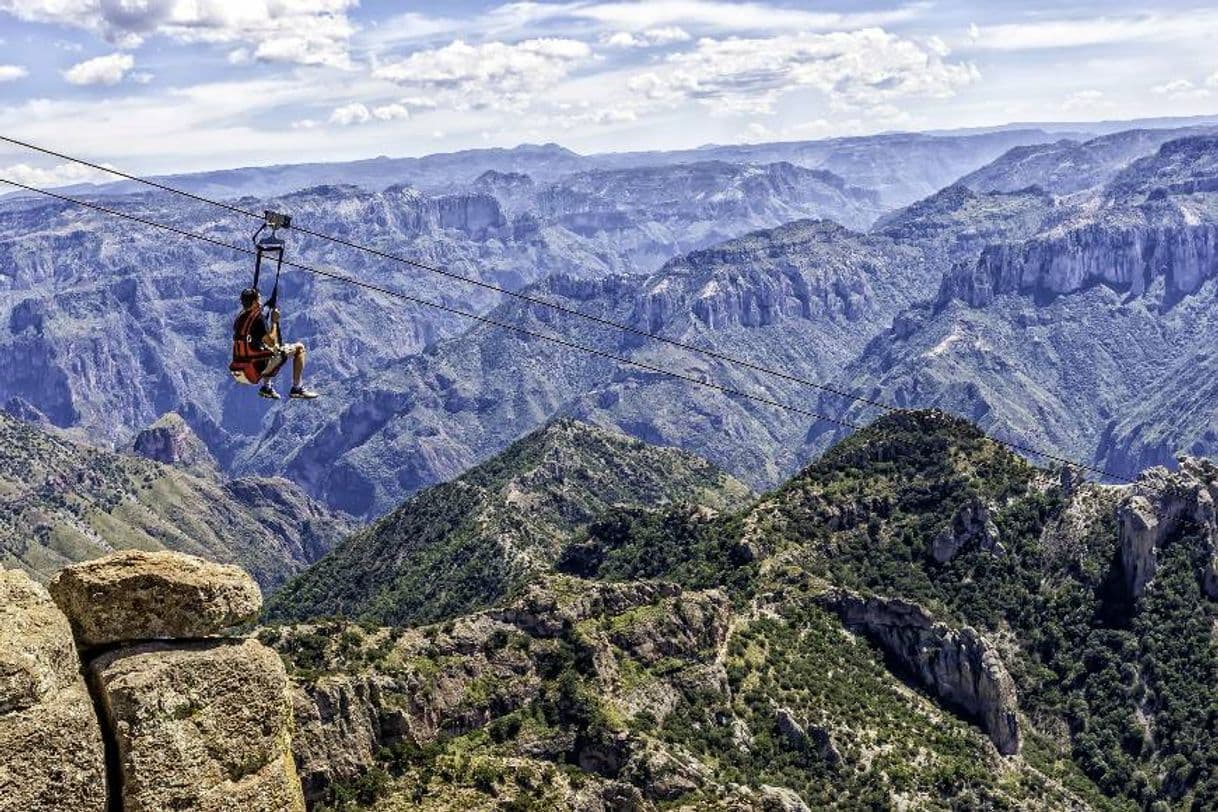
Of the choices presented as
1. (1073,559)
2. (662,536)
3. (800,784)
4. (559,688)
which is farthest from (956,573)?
(559,688)

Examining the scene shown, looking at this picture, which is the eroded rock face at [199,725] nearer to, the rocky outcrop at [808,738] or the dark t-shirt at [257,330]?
the dark t-shirt at [257,330]

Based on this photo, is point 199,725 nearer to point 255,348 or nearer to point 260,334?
point 255,348

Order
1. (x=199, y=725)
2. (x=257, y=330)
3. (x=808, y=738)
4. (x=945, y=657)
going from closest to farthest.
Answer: (x=199, y=725) → (x=257, y=330) → (x=808, y=738) → (x=945, y=657)

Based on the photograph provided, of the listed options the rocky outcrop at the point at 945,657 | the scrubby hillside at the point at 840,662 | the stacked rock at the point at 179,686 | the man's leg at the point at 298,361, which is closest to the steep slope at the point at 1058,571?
the scrubby hillside at the point at 840,662

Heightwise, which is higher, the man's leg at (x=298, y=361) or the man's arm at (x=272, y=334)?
the man's arm at (x=272, y=334)

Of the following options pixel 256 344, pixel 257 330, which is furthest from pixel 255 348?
pixel 257 330

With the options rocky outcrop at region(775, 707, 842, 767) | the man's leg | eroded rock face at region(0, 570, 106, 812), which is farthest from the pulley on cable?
rocky outcrop at region(775, 707, 842, 767)
